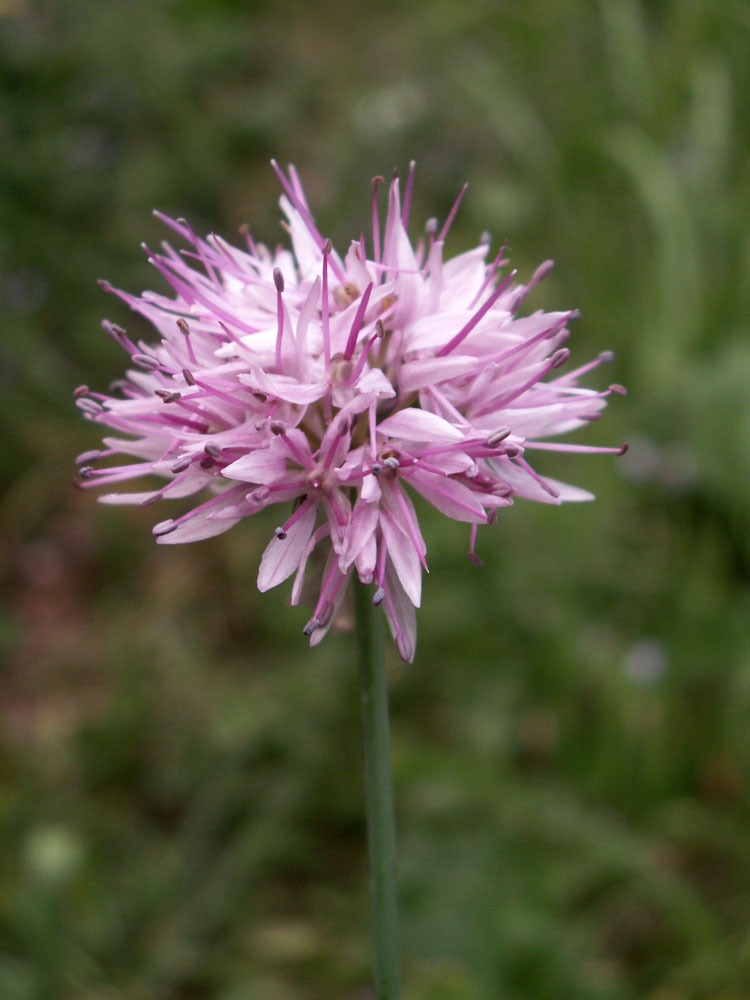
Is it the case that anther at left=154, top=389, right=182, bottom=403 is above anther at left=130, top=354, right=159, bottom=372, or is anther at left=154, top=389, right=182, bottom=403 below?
below

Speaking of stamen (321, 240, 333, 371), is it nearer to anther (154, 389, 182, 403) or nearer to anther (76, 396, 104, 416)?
anther (154, 389, 182, 403)

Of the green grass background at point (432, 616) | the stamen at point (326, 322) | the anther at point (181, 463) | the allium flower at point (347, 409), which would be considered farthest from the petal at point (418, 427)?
the green grass background at point (432, 616)

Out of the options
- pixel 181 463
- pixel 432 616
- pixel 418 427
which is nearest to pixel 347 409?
pixel 418 427

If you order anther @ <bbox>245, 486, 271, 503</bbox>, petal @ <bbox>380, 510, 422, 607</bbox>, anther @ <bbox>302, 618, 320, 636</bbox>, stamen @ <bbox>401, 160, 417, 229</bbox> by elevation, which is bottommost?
anther @ <bbox>302, 618, 320, 636</bbox>

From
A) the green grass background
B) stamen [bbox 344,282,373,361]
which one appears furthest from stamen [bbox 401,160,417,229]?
the green grass background

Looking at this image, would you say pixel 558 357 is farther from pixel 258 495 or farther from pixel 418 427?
pixel 258 495

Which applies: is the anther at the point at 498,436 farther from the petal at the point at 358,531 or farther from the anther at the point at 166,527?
the anther at the point at 166,527
